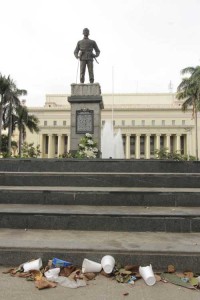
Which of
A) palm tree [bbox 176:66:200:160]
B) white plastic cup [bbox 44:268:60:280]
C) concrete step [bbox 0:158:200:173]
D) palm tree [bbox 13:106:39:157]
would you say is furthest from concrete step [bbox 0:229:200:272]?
palm tree [bbox 13:106:39:157]

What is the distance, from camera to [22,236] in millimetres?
4664

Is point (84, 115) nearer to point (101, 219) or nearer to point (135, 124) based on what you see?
Result: point (101, 219)

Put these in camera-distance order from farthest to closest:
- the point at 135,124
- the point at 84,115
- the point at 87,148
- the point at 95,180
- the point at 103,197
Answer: the point at 135,124 → the point at 84,115 → the point at 87,148 → the point at 95,180 → the point at 103,197

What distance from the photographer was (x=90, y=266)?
12.5 ft

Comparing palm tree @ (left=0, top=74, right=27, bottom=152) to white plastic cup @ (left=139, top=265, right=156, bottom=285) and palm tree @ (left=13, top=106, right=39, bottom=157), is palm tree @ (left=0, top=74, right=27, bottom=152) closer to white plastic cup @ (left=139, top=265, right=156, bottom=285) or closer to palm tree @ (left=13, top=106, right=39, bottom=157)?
palm tree @ (left=13, top=106, right=39, bottom=157)

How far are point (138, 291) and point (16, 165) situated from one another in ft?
20.8

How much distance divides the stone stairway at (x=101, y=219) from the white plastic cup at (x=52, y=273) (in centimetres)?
25

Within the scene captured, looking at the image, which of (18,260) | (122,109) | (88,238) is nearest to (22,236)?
(18,260)

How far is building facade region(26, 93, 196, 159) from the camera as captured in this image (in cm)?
8438

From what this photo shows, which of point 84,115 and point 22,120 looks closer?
point 84,115

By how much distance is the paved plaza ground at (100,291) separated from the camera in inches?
128

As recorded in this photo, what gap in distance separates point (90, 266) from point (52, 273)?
0.46 meters

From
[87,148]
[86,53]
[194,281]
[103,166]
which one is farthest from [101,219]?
[86,53]

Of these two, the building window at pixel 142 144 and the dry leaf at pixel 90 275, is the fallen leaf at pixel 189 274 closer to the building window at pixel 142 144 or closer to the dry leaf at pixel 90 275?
the dry leaf at pixel 90 275
